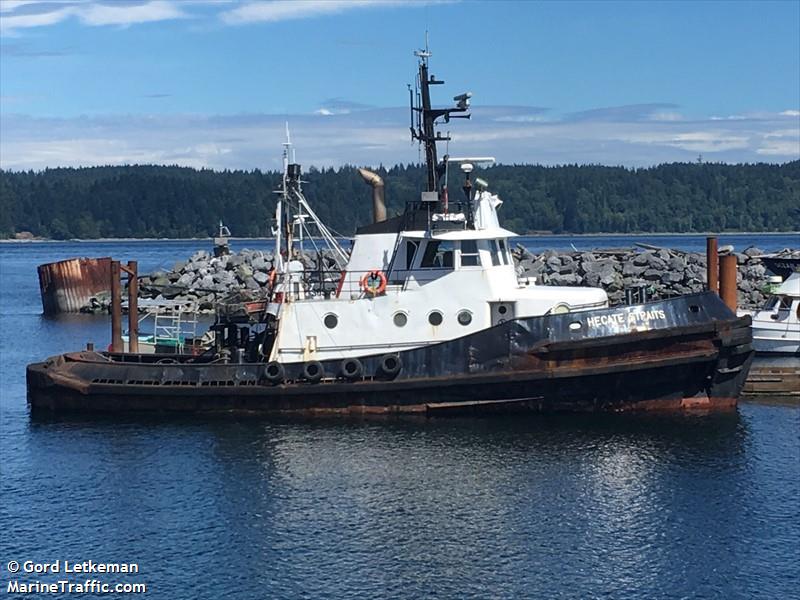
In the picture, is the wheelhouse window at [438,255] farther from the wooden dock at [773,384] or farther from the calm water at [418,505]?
Result: the wooden dock at [773,384]

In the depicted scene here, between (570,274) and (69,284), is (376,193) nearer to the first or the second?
(570,274)

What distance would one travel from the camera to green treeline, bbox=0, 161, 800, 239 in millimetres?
174000

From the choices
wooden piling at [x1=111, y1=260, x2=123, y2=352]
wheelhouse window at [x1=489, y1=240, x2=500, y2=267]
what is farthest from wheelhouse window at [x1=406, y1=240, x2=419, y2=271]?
wooden piling at [x1=111, y1=260, x2=123, y2=352]

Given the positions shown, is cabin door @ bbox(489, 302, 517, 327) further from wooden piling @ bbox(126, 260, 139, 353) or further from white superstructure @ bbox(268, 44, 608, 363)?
wooden piling @ bbox(126, 260, 139, 353)

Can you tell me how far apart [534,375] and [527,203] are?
496 feet

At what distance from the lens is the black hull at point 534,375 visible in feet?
83.5

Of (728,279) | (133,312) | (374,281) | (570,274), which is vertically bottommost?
(570,274)

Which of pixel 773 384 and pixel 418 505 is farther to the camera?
pixel 773 384

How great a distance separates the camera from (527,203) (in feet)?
575

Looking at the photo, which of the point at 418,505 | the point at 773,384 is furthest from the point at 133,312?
the point at 773,384

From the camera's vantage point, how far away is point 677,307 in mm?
25672

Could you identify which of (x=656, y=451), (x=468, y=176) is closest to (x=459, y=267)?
(x=468, y=176)

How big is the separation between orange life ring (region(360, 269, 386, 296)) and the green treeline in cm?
13174

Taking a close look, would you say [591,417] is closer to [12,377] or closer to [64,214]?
[12,377]
